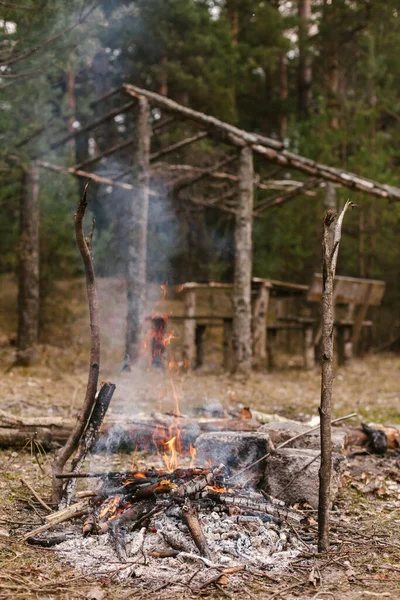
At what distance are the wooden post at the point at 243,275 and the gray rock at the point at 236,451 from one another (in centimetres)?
593

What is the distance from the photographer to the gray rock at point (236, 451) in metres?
4.79

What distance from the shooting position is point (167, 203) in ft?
49.9

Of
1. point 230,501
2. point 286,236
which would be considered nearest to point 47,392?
point 230,501

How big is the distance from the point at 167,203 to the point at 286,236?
388cm

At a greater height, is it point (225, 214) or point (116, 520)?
point (225, 214)

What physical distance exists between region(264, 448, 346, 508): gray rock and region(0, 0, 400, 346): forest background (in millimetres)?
8617

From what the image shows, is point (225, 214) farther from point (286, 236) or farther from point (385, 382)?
point (385, 382)

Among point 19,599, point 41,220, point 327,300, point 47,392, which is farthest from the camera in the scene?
point 41,220

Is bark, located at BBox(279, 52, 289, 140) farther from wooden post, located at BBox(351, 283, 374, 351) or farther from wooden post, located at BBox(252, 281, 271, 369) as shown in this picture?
wooden post, located at BBox(252, 281, 271, 369)

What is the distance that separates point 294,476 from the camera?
14.6 ft

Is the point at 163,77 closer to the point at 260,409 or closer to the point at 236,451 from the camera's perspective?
the point at 260,409

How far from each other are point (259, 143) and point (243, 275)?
2.64 m

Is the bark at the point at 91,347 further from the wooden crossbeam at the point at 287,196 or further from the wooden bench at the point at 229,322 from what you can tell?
the wooden crossbeam at the point at 287,196

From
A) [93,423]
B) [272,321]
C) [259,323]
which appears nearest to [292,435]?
[93,423]
